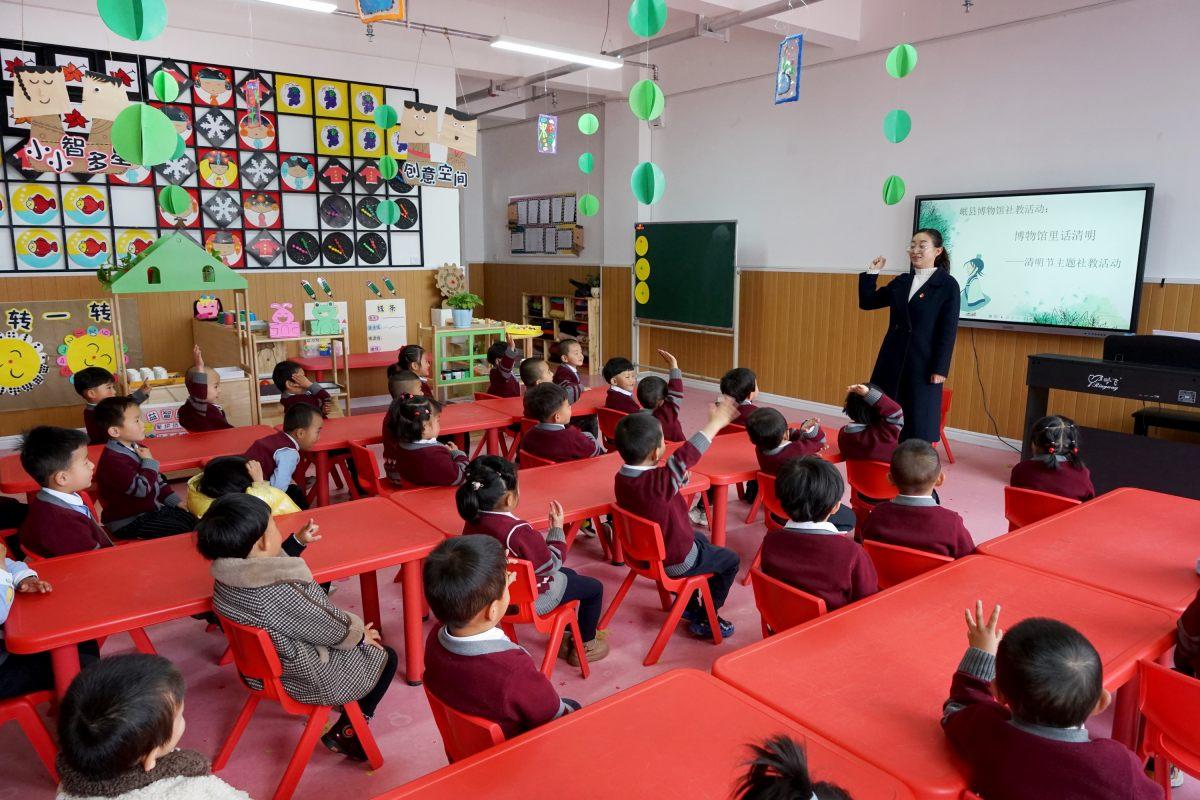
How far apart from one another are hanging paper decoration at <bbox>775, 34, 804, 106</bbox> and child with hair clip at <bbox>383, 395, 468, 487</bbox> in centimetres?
302

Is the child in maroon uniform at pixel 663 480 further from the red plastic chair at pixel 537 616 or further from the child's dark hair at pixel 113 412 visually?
the child's dark hair at pixel 113 412

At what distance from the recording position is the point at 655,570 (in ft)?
9.12

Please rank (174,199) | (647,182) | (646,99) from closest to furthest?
1. (646,99)
2. (647,182)
3. (174,199)

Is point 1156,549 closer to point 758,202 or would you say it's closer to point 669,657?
point 669,657

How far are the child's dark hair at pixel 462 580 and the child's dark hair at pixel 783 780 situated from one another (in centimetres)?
72

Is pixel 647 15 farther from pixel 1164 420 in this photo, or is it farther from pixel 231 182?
pixel 231 182

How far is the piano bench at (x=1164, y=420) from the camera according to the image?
474 cm

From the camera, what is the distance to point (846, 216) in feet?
22.8

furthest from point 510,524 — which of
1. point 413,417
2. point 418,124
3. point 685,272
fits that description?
point 685,272

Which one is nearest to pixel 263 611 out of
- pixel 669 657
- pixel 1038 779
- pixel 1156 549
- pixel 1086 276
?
pixel 669 657

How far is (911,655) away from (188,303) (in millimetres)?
6751

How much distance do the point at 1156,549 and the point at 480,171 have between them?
36.7ft

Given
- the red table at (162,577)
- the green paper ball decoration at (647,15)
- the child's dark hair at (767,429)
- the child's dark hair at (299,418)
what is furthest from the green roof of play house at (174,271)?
the child's dark hair at (767,429)

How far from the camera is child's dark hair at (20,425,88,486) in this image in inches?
97.4
